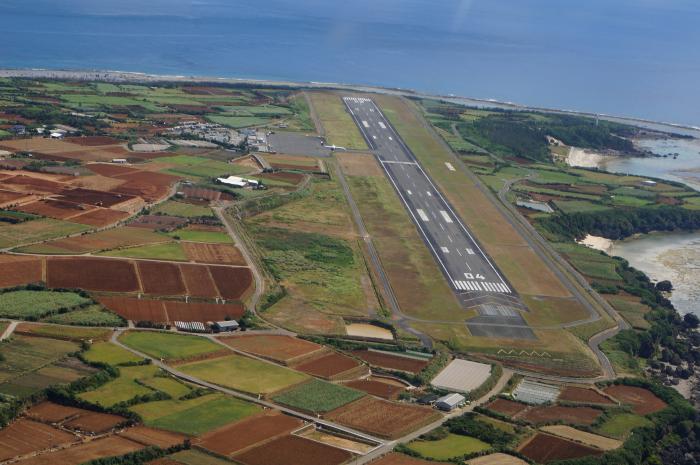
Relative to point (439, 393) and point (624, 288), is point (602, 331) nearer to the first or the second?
point (624, 288)

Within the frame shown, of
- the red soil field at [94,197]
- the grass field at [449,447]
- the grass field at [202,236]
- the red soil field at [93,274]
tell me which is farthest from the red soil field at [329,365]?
the red soil field at [94,197]

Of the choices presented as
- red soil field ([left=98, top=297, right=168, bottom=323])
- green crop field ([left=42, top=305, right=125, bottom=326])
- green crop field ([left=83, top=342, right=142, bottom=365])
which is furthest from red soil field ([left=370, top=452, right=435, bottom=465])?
green crop field ([left=42, top=305, right=125, bottom=326])

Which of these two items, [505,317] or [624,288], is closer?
[505,317]

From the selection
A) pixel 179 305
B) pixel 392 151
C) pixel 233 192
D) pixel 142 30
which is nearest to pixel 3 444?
pixel 179 305

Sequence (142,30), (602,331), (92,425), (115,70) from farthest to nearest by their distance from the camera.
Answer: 1. (142,30)
2. (115,70)
3. (602,331)
4. (92,425)

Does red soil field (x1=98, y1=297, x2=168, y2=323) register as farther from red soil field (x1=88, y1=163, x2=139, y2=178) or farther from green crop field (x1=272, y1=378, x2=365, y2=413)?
red soil field (x1=88, y1=163, x2=139, y2=178)

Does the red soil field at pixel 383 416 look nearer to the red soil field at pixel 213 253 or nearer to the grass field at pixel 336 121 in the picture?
the red soil field at pixel 213 253

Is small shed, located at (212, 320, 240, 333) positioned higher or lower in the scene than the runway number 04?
lower
